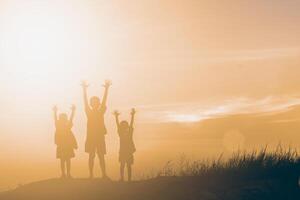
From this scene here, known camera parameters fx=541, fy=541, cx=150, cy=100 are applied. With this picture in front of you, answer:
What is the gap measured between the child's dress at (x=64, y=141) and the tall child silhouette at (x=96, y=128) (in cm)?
140

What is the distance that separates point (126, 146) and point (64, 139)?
2597mm

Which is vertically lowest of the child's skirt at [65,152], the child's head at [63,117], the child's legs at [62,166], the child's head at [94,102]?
the child's legs at [62,166]

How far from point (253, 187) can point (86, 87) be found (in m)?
7.24

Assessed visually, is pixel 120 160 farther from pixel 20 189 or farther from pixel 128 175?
pixel 20 189

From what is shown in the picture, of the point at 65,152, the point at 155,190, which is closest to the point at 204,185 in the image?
the point at 155,190

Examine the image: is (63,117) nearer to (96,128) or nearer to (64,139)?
(64,139)

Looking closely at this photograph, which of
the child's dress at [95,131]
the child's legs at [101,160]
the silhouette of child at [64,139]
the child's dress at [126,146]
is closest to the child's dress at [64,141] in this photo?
the silhouette of child at [64,139]

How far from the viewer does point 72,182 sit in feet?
67.9

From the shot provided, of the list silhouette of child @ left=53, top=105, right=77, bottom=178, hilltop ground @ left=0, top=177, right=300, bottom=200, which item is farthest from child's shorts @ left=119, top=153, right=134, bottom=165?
silhouette of child @ left=53, top=105, right=77, bottom=178

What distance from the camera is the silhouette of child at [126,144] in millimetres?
20906

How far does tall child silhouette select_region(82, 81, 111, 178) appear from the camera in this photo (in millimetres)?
20164

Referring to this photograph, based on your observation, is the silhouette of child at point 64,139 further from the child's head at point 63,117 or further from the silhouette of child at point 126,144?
the silhouette of child at point 126,144

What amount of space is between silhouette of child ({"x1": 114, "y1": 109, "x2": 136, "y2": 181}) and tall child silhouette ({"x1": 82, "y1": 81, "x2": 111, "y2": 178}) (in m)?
0.74

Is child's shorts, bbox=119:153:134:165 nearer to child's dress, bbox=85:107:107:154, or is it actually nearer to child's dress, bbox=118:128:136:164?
child's dress, bbox=118:128:136:164
